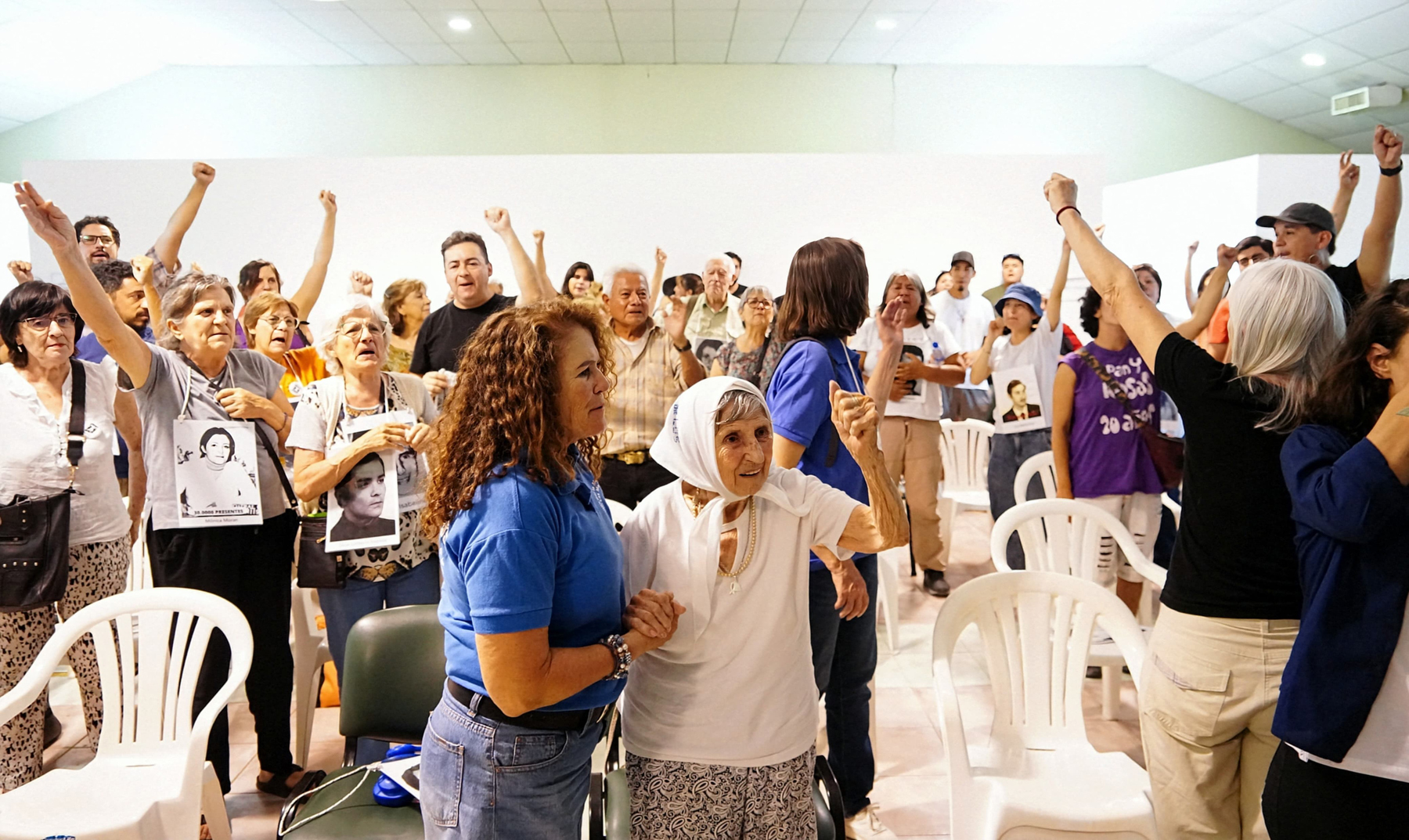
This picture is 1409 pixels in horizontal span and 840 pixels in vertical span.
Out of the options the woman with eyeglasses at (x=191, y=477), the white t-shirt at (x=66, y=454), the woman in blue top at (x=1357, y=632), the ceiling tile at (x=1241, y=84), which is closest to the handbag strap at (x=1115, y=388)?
the woman in blue top at (x=1357, y=632)

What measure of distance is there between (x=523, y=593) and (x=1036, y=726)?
4.88 feet

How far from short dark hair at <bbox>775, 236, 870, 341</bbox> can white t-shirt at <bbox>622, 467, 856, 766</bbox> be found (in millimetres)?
652

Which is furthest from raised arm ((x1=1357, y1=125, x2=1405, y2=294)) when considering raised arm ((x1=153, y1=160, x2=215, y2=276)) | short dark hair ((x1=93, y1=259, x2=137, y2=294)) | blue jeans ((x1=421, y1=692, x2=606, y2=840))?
short dark hair ((x1=93, y1=259, x2=137, y2=294))

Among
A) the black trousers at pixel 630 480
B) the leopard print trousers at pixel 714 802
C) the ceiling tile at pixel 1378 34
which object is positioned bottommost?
the leopard print trousers at pixel 714 802

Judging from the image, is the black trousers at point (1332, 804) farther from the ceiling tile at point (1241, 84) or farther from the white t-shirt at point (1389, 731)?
the ceiling tile at point (1241, 84)

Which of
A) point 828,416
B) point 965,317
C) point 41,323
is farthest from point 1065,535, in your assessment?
point 965,317

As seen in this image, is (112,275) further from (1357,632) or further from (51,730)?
(1357,632)

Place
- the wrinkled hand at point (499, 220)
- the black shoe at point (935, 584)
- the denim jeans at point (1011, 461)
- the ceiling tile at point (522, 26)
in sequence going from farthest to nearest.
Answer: the ceiling tile at point (522, 26), the black shoe at point (935, 584), the denim jeans at point (1011, 461), the wrinkled hand at point (499, 220)

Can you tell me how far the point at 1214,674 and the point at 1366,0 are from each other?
8.07 metres

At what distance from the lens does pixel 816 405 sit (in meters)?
2.05

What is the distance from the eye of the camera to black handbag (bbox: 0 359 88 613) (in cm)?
254

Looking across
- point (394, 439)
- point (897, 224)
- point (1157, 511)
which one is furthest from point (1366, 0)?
point (394, 439)

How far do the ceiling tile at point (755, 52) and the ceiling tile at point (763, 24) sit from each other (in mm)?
112

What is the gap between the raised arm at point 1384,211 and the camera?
2786 mm
